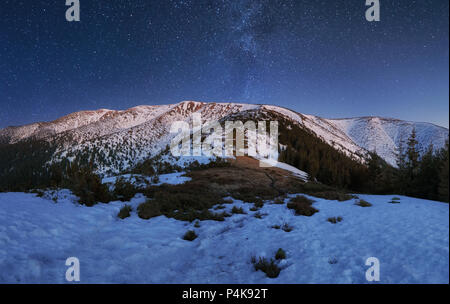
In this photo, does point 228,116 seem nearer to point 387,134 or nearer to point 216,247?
point 216,247

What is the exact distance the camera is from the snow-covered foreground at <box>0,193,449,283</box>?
3361mm

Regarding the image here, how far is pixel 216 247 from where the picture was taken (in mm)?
4992

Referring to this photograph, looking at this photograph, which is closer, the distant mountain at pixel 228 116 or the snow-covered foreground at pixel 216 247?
the snow-covered foreground at pixel 216 247

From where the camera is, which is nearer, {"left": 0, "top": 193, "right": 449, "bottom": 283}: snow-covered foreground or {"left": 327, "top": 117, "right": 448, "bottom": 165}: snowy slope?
{"left": 0, "top": 193, "right": 449, "bottom": 283}: snow-covered foreground

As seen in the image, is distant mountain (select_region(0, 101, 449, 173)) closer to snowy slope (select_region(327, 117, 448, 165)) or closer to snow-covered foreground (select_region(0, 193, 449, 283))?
snowy slope (select_region(327, 117, 448, 165))

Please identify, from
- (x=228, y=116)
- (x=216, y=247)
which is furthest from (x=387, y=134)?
(x=216, y=247)

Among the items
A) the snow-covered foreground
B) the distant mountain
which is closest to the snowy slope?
the distant mountain

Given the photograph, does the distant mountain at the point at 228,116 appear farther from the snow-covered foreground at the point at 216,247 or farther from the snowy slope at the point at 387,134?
the snow-covered foreground at the point at 216,247

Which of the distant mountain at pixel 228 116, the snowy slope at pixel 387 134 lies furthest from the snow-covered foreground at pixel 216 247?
the snowy slope at pixel 387 134

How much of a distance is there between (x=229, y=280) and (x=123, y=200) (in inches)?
286

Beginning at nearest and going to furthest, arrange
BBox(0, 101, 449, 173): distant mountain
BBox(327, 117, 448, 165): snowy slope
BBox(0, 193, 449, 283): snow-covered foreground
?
BBox(0, 193, 449, 283): snow-covered foreground < BBox(0, 101, 449, 173): distant mountain < BBox(327, 117, 448, 165): snowy slope

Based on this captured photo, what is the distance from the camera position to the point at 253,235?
5605 millimetres

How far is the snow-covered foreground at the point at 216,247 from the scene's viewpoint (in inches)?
132
